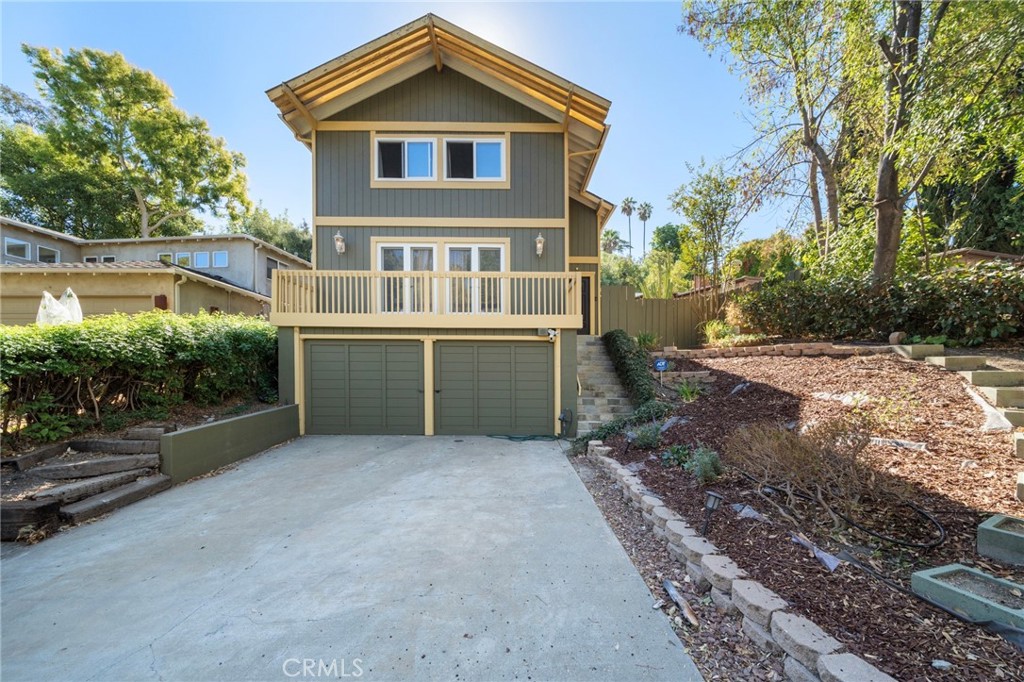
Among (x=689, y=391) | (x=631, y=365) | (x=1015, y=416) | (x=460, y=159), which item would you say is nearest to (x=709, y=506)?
(x=1015, y=416)

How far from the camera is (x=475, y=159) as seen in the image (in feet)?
28.5

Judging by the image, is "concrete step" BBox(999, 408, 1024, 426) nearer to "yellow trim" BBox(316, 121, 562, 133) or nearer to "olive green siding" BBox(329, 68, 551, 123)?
"yellow trim" BBox(316, 121, 562, 133)

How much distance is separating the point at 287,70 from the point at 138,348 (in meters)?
6.66

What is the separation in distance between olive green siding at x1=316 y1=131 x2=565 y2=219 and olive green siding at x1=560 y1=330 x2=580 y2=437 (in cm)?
290

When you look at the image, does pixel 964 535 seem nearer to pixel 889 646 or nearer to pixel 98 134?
pixel 889 646

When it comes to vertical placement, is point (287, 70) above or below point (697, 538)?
above

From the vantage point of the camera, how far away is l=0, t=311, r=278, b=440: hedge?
4.15 m

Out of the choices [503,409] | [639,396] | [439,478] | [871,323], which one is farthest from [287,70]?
[871,323]

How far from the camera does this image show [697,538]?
285cm

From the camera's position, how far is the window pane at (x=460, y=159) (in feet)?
28.6

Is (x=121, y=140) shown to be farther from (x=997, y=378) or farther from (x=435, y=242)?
(x=997, y=378)

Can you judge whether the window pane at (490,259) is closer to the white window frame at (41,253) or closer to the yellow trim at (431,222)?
the yellow trim at (431,222)

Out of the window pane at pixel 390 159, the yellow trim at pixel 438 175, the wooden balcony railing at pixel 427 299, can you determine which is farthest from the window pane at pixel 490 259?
the window pane at pixel 390 159

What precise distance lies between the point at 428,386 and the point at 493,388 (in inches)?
47.6
